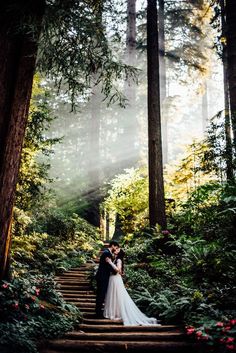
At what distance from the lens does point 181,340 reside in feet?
16.7

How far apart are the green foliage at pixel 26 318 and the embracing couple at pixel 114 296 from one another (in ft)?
2.78

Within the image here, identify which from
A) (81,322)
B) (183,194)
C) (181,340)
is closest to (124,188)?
(183,194)

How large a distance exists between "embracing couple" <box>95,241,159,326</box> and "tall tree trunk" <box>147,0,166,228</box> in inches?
135

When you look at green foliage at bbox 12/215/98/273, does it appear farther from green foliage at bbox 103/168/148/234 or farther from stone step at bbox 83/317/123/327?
green foliage at bbox 103/168/148/234

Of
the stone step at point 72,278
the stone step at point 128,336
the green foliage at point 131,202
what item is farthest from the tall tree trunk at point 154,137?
the stone step at point 128,336

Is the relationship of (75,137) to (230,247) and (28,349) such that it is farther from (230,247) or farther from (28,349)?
(28,349)

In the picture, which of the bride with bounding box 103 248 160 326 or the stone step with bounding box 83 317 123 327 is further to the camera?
the stone step with bounding box 83 317 123 327

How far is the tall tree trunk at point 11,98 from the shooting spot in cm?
501

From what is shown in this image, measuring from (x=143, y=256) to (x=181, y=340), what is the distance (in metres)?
5.17

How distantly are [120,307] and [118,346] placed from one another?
1720 mm

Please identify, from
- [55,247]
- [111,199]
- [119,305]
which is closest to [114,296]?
[119,305]

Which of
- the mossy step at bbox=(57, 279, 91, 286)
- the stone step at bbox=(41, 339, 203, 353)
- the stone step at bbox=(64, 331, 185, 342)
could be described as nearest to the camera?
the stone step at bbox=(41, 339, 203, 353)

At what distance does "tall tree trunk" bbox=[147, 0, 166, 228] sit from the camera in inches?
418

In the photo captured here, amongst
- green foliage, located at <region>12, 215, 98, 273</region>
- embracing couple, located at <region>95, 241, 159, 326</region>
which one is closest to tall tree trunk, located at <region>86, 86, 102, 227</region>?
green foliage, located at <region>12, 215, 98, 273</region>
